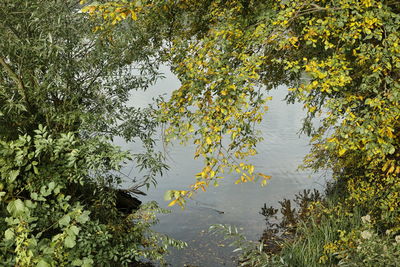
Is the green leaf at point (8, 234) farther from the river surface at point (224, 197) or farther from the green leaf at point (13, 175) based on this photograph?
the river surface at point (224, 197)

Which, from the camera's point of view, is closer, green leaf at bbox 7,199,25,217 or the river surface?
green leaf at bbox 7,199,25,217

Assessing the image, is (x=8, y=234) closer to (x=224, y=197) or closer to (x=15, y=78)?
(x=15, y=78)

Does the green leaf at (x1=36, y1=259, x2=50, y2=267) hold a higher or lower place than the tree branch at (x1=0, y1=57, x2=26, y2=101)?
lower

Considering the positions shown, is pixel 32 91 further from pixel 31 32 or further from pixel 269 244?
pixel 269 244

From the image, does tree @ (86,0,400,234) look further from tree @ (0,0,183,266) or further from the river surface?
the river surface

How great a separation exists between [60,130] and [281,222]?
5.82 metres

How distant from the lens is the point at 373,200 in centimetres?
544

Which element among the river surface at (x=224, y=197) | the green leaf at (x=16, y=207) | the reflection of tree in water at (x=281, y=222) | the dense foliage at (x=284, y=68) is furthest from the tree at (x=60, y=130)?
the reflection of tree in water at (x=281, y=222)

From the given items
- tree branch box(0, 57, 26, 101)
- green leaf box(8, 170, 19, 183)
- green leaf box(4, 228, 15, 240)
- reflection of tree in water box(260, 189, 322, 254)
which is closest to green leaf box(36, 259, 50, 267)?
green leaf box(4, 228, 15, 240)

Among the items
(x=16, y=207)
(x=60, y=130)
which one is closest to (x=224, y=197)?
(x=60, y=130)

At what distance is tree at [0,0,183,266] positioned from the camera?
3.46m

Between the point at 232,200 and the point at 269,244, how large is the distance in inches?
115

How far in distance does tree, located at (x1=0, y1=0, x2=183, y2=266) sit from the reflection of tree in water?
9.62ft

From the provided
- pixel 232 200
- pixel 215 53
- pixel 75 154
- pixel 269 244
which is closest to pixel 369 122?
pixel 215 53
